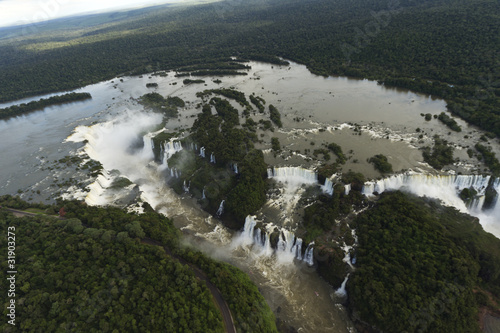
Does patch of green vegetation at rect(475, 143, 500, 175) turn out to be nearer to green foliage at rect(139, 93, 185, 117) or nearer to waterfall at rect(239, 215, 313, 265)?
waterfall at rect(239, 215, 313, 265)

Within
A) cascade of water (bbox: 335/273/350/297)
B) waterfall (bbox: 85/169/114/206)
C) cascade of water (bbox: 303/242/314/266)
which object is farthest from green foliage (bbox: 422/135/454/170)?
waterfall (bbox: 85/169/114/206)

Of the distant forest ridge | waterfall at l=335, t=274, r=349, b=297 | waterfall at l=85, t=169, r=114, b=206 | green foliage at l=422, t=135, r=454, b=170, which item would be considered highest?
the distant forest ridge

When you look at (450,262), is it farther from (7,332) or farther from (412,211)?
(7,332)

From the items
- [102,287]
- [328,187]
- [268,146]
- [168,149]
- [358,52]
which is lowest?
[102,287]

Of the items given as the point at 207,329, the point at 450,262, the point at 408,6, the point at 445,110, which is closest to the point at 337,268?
the point at 450,262

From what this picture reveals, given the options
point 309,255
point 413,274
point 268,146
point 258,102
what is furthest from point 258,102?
Result: point 413,274

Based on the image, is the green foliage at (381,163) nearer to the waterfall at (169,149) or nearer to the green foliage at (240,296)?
the green foliage at (240,296)

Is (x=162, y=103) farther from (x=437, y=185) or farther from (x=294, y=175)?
(x=437, y=185)
